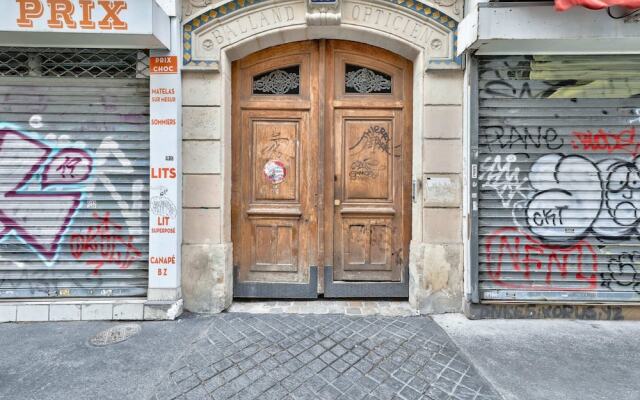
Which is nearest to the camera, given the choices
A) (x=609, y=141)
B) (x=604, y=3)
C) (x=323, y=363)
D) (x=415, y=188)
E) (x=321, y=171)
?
(x=323, y=363)

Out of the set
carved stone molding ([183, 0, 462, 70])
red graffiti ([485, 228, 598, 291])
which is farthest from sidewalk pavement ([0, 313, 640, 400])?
carved stone molding ([183, 0, 462, 70])

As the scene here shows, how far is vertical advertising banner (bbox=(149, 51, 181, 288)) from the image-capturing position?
387 cm

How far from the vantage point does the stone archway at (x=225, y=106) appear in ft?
13.0

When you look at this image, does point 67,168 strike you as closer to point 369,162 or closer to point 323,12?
point 323,12

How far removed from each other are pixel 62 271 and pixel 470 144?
5091mm

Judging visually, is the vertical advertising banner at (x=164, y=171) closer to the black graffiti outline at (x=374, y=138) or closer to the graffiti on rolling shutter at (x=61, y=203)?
the graffiti on rolling shutter at (x=61, y=203)

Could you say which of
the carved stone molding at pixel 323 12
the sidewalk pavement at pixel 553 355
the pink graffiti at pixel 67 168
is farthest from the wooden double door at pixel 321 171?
the pink graffiti at pixel 67 168

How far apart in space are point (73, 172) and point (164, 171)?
1100 millimetres

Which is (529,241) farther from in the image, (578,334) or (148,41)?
(148,41)

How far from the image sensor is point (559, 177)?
389 cm

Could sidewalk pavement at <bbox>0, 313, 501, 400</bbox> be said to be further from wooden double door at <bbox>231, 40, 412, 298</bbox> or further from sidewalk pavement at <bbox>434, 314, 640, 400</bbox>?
wooden double door at <bbox>231, 40, 412, 298</bbox>

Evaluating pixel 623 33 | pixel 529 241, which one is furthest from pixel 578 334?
pixel 623 33

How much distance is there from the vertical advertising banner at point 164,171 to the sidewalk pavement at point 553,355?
10.7 feet

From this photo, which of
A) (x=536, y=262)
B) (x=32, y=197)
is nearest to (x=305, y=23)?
(x=32, y=197)
